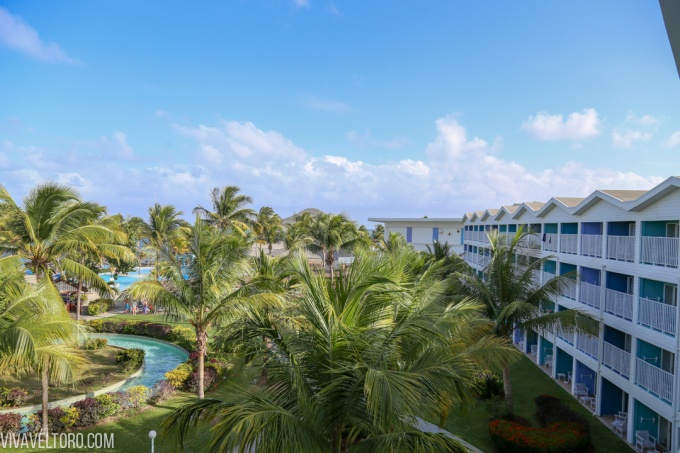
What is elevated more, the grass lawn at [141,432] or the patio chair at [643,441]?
the patio chair at [643,441]

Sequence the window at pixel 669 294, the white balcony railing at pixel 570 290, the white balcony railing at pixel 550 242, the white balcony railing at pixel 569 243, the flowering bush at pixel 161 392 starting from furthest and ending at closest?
the white balcony railing at pixel 550 242 → the white balcony railing at pixel 569 243 → the white balcony railing at pixel 570 290 → the flowering bush at pixel 161 392 → the window at pixel 669 294

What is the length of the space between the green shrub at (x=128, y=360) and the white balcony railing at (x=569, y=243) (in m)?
18.9

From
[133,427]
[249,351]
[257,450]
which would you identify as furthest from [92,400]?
[257,450]

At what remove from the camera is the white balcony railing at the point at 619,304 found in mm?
14330

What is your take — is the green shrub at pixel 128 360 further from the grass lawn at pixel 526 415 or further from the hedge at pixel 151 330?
the grass lawn at pixel 526 415

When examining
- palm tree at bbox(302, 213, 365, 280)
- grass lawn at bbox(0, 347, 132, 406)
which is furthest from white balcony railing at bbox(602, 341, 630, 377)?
palm tree at bbox(302, 213, 365, 280)

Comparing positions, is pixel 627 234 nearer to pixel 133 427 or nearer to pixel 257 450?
pixel 257 450

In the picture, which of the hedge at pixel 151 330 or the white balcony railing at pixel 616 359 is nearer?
the white balcony railing at pixel 616 359

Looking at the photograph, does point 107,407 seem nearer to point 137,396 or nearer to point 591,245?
point 137,396

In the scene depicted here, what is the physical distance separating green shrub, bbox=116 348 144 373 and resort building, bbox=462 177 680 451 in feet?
51.4

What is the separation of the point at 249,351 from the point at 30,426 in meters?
8.96

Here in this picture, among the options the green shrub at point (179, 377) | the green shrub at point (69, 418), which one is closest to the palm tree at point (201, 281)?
the green shrub at point (179, 377)

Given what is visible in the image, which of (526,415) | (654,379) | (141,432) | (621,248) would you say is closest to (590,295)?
(621,248)

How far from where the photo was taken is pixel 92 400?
13.7 metres
